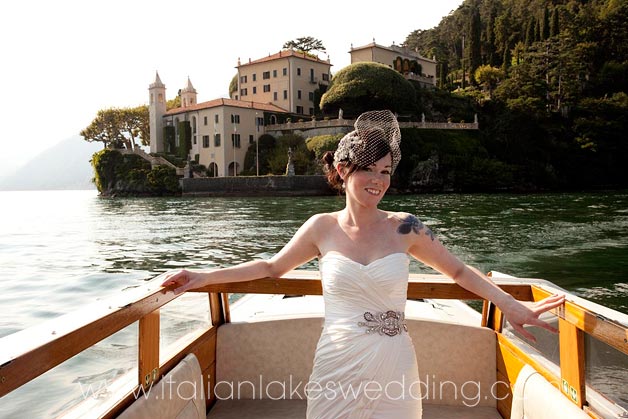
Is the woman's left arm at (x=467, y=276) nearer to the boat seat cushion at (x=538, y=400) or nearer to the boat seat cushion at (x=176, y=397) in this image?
the boat seat cushion at (x=538, y=400)

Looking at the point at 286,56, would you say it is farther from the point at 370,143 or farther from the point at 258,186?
the point at 370,143

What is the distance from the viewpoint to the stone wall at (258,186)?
45.9 m

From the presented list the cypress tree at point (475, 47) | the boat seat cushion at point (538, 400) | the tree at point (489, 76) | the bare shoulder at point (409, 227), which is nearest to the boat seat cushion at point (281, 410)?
the boat seat cushion at point (538, 400)

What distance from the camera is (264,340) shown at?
312 centimetres

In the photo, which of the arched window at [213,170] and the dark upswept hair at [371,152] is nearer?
the dark upswept hair at [371,152]

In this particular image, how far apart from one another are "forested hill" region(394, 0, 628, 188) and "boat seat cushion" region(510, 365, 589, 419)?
169ft

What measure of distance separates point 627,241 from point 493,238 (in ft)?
13.7

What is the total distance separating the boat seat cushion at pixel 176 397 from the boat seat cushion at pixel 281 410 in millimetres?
393

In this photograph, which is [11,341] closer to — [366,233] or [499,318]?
[366,233]

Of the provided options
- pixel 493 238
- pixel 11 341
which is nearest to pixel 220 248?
pixel 493 238

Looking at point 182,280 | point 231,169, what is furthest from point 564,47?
point 182,280

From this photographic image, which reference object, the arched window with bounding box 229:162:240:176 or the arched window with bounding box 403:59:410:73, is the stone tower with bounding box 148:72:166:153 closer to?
the arched window with bounding box 229:162:240:176

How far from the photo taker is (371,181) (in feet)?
7.11

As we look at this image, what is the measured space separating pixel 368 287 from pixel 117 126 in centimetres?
7011
